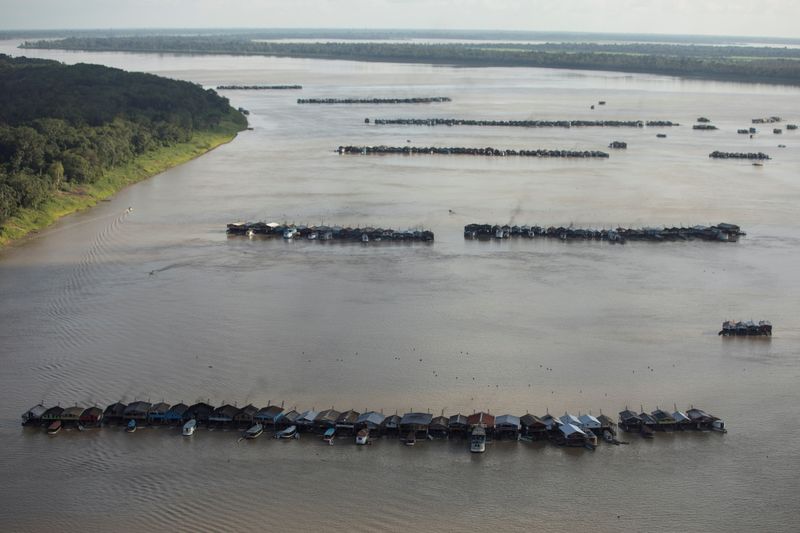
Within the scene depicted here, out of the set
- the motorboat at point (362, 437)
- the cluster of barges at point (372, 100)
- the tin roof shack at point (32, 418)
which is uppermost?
the cluster of barges at point (372, 100)

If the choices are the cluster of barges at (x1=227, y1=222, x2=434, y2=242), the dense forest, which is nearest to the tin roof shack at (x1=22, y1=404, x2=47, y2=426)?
the cluster of barges at (x1=227, y1=222, x2=434, y2=242)

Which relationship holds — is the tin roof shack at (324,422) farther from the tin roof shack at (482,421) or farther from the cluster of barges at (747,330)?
the cluster of barges at (747,330)

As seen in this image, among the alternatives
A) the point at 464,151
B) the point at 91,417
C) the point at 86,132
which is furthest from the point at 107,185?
the point at 91,417

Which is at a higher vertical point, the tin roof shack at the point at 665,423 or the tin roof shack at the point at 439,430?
the tin roof shack at the point at 665,423

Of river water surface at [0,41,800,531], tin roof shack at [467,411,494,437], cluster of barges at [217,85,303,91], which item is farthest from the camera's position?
cluster of barges at [217,85,303,91]

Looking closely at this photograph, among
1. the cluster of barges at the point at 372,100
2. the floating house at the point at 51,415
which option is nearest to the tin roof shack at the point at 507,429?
the floating house at the point at 51,415

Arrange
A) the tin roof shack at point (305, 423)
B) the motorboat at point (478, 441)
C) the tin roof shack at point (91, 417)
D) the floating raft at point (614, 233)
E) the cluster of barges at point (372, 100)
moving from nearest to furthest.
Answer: the motorboat at point (478, 441)
the tin roof shack at point (305, 423)
the tin roof shack at point (91, 417)
the floating raft at point (614, 233)
the cluster of barges at point (372, 100)

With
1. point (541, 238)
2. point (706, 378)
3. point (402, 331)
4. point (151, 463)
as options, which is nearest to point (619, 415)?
point (706, 378)

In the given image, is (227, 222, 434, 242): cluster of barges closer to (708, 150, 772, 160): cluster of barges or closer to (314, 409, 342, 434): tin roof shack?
(314, 409, 342, 434): tin roof shack
